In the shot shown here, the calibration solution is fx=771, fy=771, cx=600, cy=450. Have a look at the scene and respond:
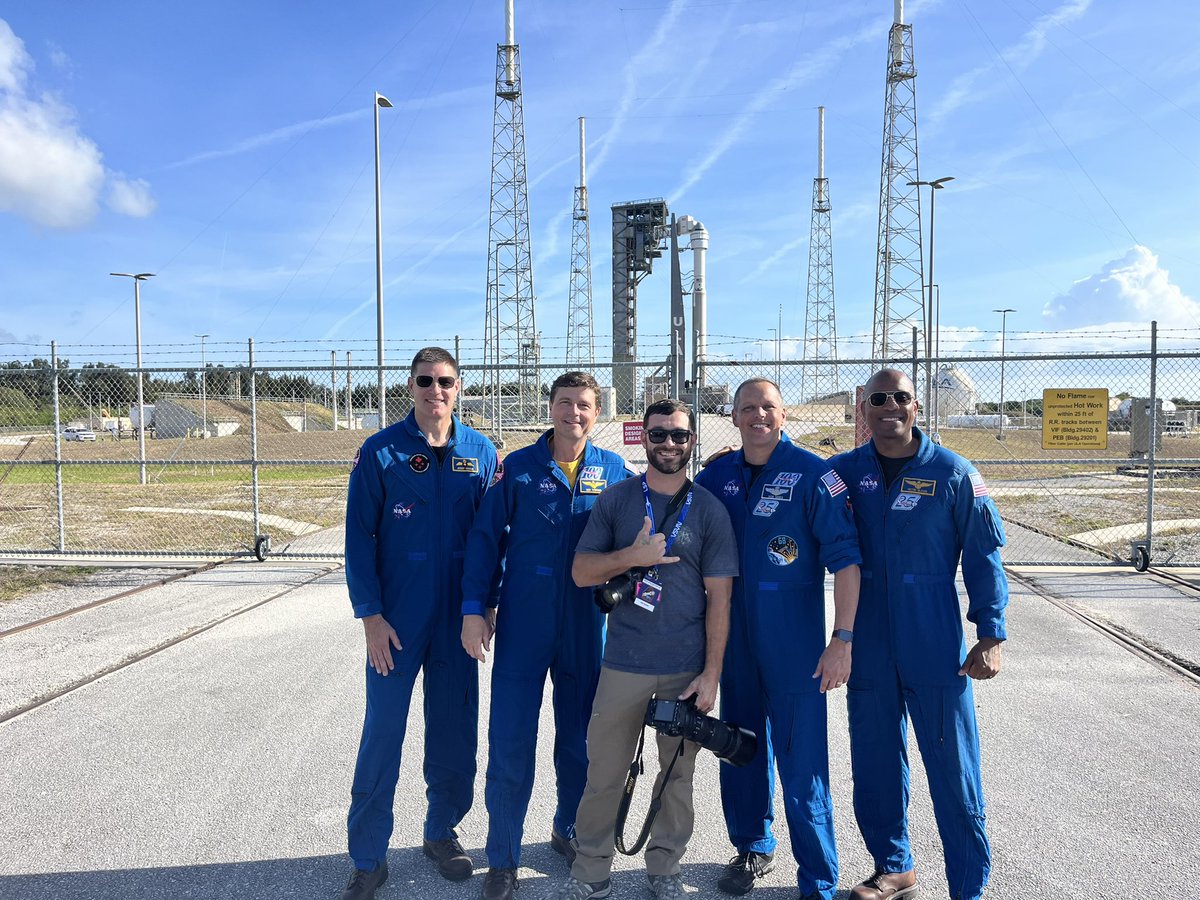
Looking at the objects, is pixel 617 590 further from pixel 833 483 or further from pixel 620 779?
pixel 833 483

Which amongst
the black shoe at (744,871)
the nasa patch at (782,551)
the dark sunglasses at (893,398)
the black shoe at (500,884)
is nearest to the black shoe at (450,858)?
the black shoe at (500,884)

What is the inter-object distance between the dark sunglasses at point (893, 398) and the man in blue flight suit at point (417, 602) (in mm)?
1705

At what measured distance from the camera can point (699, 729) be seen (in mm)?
2887

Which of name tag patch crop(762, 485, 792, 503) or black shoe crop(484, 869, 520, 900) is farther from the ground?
name tag patch crop(762, 485, 792, 503)

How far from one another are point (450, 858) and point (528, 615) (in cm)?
108

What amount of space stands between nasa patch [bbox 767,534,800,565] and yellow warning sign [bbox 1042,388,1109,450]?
697 cm

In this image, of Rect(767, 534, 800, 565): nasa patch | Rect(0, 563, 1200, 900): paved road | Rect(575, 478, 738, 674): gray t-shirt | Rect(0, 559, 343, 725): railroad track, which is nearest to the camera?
Rect(575, 478, 738, 674): gray t-shirt

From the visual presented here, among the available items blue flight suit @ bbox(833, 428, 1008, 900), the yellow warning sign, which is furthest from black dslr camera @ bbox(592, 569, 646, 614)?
the yellow warning sign

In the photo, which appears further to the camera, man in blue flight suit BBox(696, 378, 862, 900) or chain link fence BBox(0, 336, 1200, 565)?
chain link fence BBox(0, 336, 1200, 565)

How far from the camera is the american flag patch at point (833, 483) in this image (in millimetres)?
3119

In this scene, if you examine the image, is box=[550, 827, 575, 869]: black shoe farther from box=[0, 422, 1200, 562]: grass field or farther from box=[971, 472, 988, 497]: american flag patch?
box=[0, 422, 1200, 562]: grass field

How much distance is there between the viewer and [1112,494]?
58.2 feet

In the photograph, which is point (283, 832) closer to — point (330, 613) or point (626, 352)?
point (330, 613)

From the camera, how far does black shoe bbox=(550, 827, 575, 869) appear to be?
133 inches
